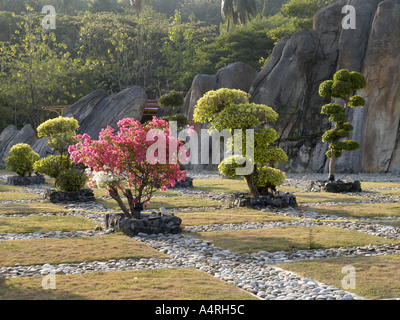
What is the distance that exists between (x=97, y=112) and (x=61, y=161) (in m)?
18.6

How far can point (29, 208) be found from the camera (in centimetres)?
1402

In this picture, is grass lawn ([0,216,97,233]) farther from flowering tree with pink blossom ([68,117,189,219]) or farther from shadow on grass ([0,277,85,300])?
shadow on grass ([0,277,85,300])

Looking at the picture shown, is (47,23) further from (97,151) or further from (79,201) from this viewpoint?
(97,151)

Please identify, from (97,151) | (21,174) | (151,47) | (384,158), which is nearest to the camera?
(97,151)

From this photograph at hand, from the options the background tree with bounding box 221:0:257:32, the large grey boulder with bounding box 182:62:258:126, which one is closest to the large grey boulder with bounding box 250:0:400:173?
the large grey boulder with bounding box 182:62:258:126

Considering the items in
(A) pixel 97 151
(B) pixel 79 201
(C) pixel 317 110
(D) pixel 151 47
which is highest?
(D) pixel 151 47

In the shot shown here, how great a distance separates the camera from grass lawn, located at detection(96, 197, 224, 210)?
1445cm

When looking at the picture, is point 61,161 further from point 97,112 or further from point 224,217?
point 97,112

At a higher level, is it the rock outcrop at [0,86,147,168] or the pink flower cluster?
the rock outcrop at [0,86,147,168]

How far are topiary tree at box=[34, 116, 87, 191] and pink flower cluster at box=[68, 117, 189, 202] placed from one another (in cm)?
556
